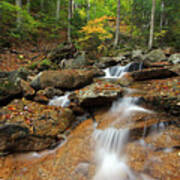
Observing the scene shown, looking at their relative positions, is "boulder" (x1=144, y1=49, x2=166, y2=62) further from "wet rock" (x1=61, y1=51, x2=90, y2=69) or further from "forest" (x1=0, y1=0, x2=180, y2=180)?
"wet rock" (x1=61, y1=51, x2=90, y2=69)

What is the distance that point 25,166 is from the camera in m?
2.93

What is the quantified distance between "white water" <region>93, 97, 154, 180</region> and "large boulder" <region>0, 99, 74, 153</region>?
1242 millimetres

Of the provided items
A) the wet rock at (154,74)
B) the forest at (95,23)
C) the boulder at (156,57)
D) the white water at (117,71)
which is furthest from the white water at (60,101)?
the boulder at (156,57)

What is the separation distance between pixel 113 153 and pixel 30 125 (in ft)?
8.31

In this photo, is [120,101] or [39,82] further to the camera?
[39,82]

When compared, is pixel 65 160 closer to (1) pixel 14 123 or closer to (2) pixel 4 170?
(2) pixel 4 170

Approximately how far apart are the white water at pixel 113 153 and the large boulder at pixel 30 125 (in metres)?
1.24

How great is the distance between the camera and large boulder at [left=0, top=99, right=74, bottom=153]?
317cm

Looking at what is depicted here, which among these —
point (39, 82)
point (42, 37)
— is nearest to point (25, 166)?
point (39, 82)

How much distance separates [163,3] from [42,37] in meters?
16.1

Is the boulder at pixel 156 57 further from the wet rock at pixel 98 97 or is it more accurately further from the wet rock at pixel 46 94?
the wet rock at pixel 46 94

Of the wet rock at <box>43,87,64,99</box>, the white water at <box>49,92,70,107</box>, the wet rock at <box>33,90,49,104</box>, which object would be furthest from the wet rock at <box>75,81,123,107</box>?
the wet rock at <box>33,90,49,104</box>

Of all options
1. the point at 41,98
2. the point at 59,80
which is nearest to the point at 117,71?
the point at 59,80

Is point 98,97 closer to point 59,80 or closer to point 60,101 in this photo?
point 60,101
